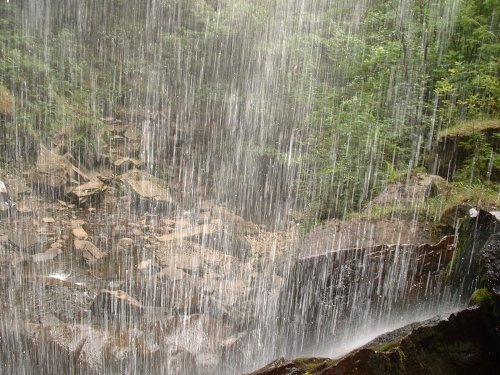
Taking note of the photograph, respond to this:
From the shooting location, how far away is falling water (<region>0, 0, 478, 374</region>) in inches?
276

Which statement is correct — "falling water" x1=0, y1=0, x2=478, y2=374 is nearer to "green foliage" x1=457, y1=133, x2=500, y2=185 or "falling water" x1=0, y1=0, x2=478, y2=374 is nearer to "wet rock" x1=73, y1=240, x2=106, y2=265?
"wet rock" x1=73, y1=240, x2=106, y2=265

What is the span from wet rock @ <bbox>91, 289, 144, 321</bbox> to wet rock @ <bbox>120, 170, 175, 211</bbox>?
12.8 ft

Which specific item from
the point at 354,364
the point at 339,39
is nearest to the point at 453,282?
the point at 354,364

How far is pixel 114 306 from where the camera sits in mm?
8000

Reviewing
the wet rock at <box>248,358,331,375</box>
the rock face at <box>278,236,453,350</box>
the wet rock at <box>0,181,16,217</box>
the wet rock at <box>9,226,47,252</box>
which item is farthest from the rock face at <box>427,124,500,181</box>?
the wet rock at <box>0,181,16,217</box>

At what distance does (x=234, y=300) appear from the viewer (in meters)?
8.59

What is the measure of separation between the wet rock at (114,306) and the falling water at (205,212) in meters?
0.03

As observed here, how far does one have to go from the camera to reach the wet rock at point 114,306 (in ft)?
25.8

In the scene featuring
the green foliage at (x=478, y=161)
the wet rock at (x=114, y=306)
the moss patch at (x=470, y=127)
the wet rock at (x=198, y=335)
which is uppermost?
the moss patch at (x=470, y=127)

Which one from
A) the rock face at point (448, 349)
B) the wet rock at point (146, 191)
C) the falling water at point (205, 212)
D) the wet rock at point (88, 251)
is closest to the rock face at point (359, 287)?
the falling water at point (205, 212)

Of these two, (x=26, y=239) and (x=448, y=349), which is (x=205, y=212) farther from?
(x=448, y=349)

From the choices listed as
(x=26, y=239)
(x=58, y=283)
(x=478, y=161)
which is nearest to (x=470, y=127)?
(x=478, y=161)

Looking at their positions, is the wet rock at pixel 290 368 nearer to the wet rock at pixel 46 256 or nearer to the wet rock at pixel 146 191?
the wet rock at pixel 46 256

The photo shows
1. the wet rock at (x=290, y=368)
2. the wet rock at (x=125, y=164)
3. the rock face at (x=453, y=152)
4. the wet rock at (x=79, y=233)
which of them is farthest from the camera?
the wet rock at (x=125, y=164)
